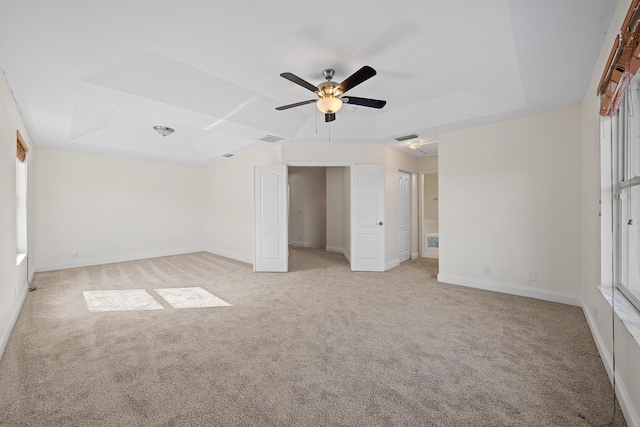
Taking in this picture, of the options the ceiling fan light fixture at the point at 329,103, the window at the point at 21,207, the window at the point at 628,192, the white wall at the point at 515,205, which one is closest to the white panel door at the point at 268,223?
the ceiling fan light fixture at the point at 329,103

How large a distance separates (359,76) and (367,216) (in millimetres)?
3199

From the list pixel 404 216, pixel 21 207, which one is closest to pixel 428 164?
pixel 404 216

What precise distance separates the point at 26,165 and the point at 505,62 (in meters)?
6.69

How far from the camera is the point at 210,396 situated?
6.11ft

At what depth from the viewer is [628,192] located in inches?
84.4

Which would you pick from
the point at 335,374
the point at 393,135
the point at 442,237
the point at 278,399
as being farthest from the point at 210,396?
the point at 393,135

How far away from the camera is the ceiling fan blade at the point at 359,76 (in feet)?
7.87

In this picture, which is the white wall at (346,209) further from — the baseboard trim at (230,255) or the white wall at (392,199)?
the baseboard trim at (230,255)

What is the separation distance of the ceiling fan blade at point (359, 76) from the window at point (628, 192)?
5.81 feet

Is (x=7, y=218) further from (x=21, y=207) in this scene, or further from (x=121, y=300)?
(x=21, y=207)

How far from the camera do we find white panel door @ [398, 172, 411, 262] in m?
6.16

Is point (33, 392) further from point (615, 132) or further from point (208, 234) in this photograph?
point (208, 234)

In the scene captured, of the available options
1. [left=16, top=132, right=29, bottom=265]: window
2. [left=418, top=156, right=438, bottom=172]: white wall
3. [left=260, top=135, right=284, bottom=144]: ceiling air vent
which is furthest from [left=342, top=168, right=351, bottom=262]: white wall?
[left=16, top=132, right=29, bottom=265]: window

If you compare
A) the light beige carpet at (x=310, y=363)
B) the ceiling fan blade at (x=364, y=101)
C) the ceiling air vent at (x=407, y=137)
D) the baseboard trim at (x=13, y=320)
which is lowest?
the light beige carpet at (x=310, y=363)
